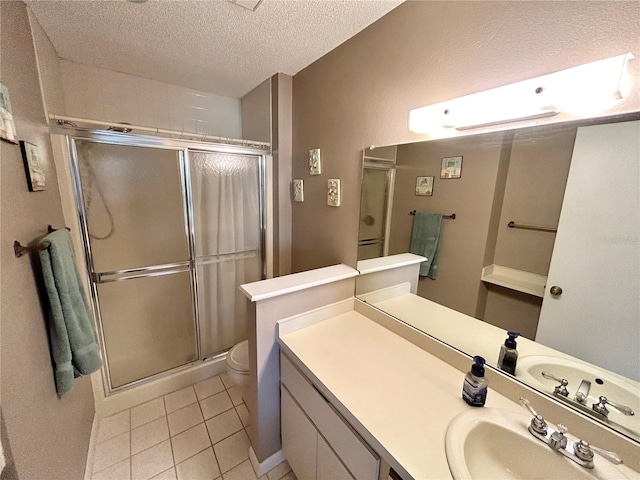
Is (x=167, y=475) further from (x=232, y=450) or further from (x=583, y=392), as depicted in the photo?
(x=583, y=392)

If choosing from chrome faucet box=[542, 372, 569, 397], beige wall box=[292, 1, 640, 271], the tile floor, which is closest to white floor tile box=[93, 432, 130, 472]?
the tile floor

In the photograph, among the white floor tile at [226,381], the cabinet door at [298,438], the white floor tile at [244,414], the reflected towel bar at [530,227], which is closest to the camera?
the reflected towel bar at [530,227]

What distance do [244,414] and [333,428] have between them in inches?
44.9

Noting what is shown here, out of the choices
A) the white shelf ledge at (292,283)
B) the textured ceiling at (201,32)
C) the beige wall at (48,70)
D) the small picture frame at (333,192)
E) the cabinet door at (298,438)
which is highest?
the textured ceiling at (201,32)

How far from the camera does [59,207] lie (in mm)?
1396

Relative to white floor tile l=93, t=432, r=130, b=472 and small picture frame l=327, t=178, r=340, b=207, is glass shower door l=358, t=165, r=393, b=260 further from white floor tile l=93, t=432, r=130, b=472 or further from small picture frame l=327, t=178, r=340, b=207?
white floor tile l=93, t=432, r=130, b=472

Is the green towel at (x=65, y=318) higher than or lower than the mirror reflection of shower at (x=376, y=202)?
lower

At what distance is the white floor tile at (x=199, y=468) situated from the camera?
4.57 feet

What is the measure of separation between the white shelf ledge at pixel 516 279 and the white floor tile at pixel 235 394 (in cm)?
187

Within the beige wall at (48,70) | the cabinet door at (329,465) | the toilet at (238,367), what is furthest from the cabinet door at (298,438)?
the beige wall at (48,70)

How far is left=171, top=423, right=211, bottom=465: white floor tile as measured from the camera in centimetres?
151

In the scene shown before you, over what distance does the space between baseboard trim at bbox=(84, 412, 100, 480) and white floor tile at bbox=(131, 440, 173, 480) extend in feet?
0.63

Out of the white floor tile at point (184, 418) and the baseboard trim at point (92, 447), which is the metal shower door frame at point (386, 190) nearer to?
the white floor tile at point (184, 418)

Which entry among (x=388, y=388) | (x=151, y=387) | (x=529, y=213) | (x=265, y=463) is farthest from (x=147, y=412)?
(x=529, y=213)
